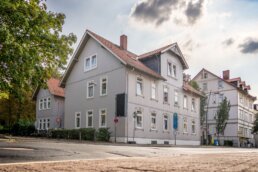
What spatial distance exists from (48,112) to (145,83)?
1821 cm

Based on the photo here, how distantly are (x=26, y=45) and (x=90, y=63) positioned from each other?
2456 centimetres

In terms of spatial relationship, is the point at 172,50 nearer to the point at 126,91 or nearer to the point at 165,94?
the point at 165,94

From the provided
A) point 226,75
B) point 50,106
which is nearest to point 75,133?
point 50,106

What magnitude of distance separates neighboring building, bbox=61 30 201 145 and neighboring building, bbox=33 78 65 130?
224 inches

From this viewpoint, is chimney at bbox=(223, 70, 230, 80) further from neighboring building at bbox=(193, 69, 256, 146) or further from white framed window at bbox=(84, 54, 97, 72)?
white framed window at bbox=(84, 54, 97, 72)

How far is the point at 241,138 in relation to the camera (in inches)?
2438

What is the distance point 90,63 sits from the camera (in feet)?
113

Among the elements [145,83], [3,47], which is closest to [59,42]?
[3,47]

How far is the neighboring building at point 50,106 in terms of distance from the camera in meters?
43.1

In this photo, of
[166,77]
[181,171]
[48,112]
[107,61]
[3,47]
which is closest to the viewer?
[181,171]

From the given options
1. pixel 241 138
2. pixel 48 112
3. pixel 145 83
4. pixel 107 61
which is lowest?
pixel 241 138

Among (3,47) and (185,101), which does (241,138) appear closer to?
(185,101)

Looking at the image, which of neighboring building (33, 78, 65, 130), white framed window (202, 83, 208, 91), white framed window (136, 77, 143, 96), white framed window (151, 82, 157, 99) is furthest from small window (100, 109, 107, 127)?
white framed window (202, 83, 208, 91)

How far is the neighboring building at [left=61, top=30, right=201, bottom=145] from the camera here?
2977 centimetres
